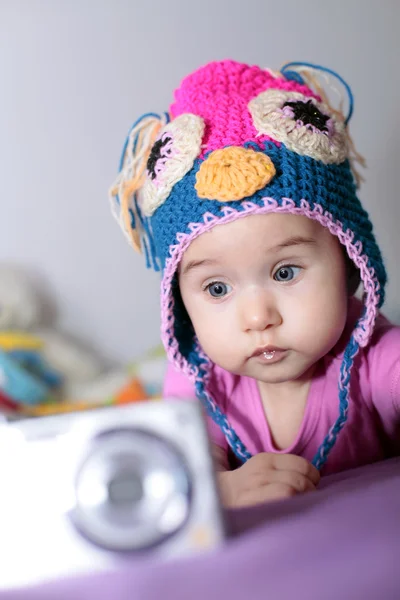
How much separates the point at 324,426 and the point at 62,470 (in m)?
0.52

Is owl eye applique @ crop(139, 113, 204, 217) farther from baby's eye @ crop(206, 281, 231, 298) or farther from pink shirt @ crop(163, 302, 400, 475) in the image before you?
pink shirt @ crop(163, 302, 400, 475)

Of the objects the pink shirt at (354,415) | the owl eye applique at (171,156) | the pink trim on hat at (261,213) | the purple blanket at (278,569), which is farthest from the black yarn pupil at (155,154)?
the purple blanket at (278,569)

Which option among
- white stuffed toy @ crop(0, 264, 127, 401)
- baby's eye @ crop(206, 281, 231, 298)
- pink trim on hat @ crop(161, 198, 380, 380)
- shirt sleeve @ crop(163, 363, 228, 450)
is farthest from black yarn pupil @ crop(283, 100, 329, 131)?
white stuffed toy @ crop(0, 264, 127, 401)

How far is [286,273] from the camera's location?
769 mm

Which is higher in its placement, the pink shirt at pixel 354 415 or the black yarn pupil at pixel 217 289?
the black yarn pupil at pixel 217 289

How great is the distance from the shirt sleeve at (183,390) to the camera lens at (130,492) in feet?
1.57

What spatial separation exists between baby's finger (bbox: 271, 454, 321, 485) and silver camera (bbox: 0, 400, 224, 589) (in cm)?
25

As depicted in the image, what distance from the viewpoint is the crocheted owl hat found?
74 centimetres

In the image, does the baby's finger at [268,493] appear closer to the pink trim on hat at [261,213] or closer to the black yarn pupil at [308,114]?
the pink trim on hat at [261,213]

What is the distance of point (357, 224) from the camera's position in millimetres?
824

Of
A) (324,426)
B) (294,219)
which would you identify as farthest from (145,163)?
(324,426)


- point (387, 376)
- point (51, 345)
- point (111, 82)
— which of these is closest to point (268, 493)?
point (387, 376)

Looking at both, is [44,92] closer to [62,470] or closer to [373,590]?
[62,470]

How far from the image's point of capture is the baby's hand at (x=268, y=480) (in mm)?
644
